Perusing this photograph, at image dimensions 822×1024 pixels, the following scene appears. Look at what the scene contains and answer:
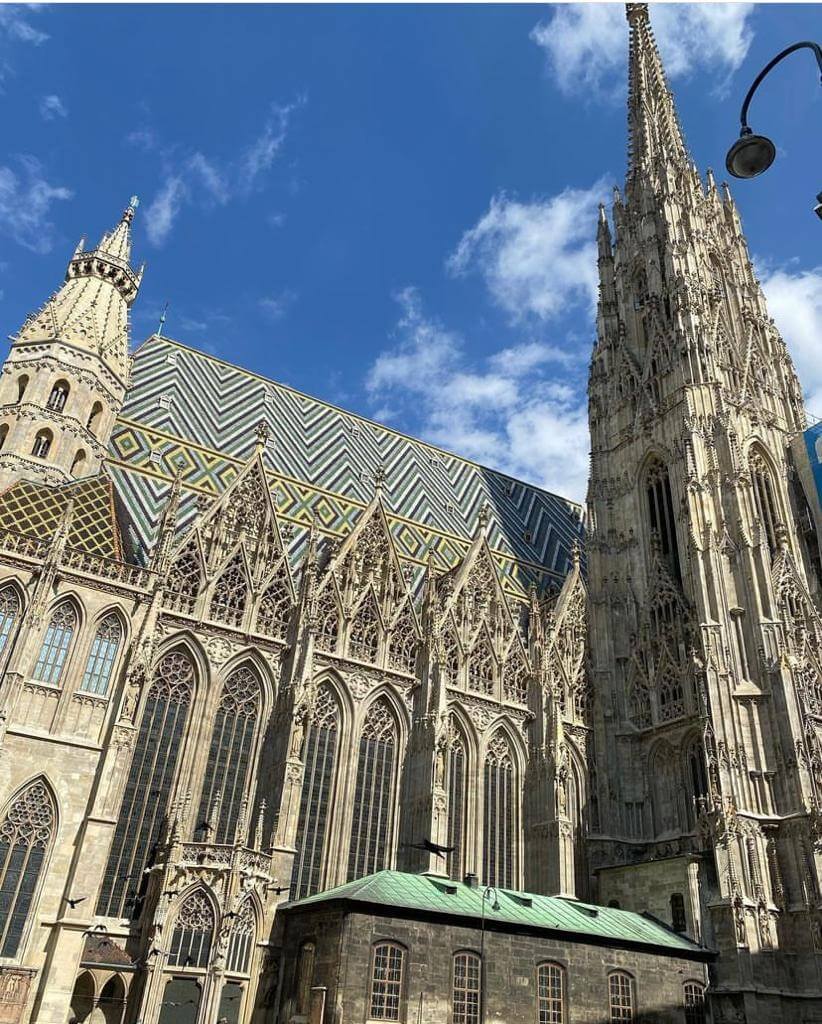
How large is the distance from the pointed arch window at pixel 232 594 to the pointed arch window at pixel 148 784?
1729 mm

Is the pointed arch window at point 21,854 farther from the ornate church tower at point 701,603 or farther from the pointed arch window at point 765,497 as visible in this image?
the pointed arch window at point 765,497

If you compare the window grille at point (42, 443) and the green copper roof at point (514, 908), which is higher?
the window grille at point (42, 443)

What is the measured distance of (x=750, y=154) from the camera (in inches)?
400

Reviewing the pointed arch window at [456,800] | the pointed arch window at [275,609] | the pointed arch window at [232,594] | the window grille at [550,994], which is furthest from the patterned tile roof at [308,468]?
the window grille at [550,994]

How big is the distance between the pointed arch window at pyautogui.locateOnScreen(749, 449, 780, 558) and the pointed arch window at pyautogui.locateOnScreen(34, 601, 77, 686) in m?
25.3

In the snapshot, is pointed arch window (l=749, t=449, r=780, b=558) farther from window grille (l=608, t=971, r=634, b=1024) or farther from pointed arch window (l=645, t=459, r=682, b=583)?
window grille (l=608, t=971, r=634, b=1024)

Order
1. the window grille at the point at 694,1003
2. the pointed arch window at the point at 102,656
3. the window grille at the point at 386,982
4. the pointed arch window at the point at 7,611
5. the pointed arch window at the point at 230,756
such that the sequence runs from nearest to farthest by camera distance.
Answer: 1. the window grille at the point at 386,982
2. the pointed arch window at the point at 7,611
3. the pointed arch window at the point at 102,656
4. the window grille at the point at 694,1003
5. the pointed arch window at the point at 230,756

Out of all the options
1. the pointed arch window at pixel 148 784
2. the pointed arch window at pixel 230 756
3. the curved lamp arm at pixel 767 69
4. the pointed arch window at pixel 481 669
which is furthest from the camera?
the pointed arch window at pixel 481 669

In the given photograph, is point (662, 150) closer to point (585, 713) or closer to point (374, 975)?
point (585, 713)

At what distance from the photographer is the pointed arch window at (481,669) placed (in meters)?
29.8

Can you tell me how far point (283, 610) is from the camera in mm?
26719

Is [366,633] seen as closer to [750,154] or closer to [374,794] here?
[374,794]

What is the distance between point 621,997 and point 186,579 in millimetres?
16399

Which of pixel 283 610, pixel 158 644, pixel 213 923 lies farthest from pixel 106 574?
pixel 213 923
